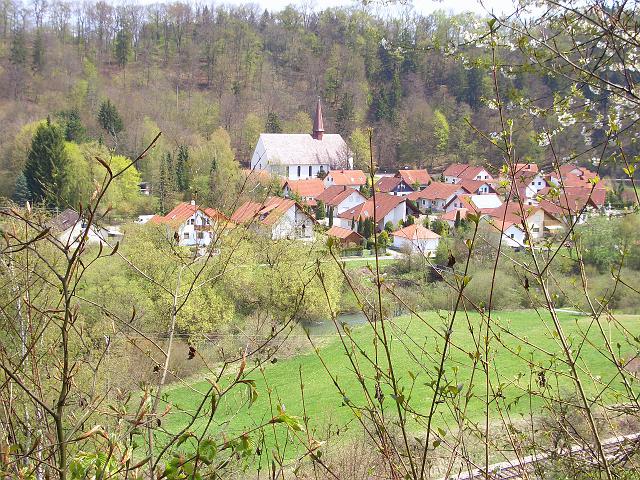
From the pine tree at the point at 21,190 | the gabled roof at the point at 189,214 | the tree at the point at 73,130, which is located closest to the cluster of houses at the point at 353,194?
the gabled roof at the point at 189,214

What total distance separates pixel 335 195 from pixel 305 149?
10.5 metres

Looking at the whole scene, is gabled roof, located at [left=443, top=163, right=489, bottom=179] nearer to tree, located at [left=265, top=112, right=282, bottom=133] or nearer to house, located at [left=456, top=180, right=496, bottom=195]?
house, located at [left=456, top=180, right=496, bottom=195]

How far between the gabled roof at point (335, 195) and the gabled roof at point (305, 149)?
741cm

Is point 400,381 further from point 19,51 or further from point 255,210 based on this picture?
point 19,51

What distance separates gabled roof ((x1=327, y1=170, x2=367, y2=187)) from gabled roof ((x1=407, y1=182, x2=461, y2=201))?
401 cm

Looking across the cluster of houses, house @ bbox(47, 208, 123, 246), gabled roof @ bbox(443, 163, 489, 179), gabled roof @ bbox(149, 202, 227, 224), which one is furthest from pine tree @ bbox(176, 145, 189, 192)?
house @ bbox(47, 208, 123, 246)

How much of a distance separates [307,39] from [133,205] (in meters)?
33.2

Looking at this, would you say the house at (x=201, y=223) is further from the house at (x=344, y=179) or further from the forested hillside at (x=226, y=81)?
the forested hillside at (x=226, y=81)

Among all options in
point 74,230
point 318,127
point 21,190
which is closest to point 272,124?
point 318,127

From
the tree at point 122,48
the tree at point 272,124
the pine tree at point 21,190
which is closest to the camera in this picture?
the pine tree at point 21,190

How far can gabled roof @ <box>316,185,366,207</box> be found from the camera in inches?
1069

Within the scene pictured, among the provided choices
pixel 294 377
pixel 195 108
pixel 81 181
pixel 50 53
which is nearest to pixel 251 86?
pixel 195 108

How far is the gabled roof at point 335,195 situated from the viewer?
89.0ft

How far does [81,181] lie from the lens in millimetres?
20547
